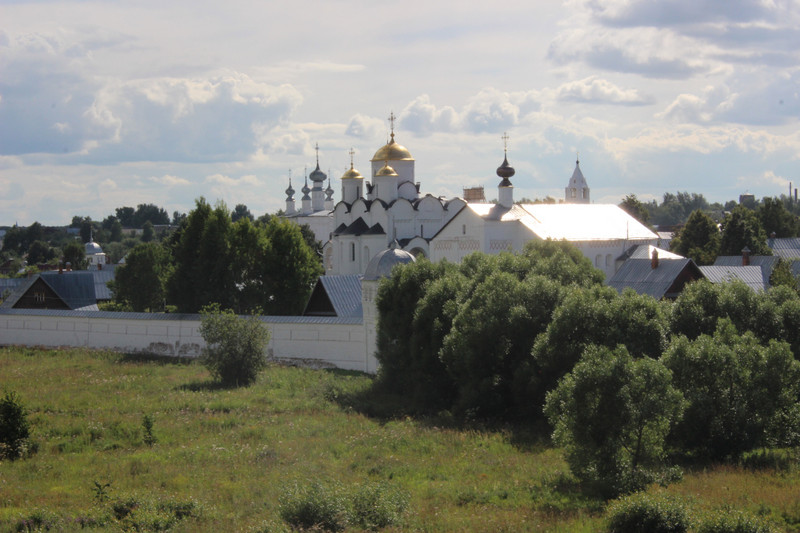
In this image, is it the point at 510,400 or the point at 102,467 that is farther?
the point at 510,400

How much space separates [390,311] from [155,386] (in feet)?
21.8

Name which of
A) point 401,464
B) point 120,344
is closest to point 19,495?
point 401,464

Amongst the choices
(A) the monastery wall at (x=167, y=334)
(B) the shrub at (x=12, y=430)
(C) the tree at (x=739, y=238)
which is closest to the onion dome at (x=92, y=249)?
(A) the monastery wall at (x=167, y=334)

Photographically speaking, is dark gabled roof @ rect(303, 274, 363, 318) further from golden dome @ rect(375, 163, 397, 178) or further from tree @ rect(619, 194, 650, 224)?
tree @ rect(619, 194, 650, 224)

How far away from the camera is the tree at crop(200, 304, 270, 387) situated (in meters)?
24.4

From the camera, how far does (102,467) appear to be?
15.8 metres

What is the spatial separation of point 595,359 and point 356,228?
3276 cm

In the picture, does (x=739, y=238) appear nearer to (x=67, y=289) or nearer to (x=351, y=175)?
(x=351, y=175)

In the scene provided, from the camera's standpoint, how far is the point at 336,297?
100 ft

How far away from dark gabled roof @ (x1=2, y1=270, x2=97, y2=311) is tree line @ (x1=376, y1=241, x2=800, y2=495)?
67.7 feet

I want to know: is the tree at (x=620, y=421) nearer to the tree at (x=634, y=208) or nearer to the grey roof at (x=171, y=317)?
the grey roof at (x=171, y=317)

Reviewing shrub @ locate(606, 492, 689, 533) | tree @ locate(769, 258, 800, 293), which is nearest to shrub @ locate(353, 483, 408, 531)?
shrub @ locate(606, 492, 689, 533)

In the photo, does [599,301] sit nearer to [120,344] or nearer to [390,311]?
[390,311]

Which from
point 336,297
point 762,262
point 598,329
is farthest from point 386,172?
point 598,329
